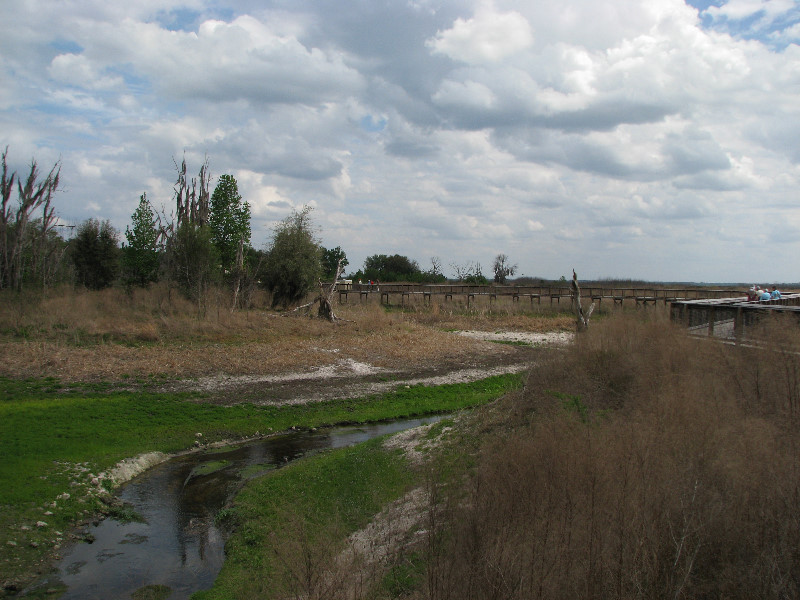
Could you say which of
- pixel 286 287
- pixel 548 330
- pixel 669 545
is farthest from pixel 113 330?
pixel 548 330

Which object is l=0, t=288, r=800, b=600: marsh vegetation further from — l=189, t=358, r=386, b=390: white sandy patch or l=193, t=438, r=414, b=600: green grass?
l=189, t=358, r=386, b=390: white sandy patch

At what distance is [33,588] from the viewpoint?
7938 millimetres

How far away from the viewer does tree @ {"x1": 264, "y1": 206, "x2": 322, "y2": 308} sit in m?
39.0

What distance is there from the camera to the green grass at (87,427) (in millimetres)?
9883

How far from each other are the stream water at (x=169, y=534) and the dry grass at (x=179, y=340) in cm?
755

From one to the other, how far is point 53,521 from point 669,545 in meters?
9.28

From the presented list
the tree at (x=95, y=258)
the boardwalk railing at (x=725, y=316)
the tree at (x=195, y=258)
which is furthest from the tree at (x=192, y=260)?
the boardwalk railing at (x=725, y=316)

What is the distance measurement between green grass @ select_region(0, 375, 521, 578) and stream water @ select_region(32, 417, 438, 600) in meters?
0.69

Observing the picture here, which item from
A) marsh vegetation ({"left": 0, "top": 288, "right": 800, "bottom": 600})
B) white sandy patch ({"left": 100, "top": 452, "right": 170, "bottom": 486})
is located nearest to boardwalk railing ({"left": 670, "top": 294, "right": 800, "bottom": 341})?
marsh vegetation ({"left": 0, "top": 288, "right": 800, "bottom": 600})

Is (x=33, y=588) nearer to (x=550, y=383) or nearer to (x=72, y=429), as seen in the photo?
(x=72, y=429)

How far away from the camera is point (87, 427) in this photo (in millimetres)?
14586

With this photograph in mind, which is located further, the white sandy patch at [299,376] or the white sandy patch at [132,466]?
the white sandy patch at [299,376]

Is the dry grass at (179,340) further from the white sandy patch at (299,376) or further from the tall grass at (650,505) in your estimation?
the tall grass at (650,505)

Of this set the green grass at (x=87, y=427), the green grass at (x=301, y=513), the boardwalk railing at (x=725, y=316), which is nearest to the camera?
the green grass at (x=301, y=513)
